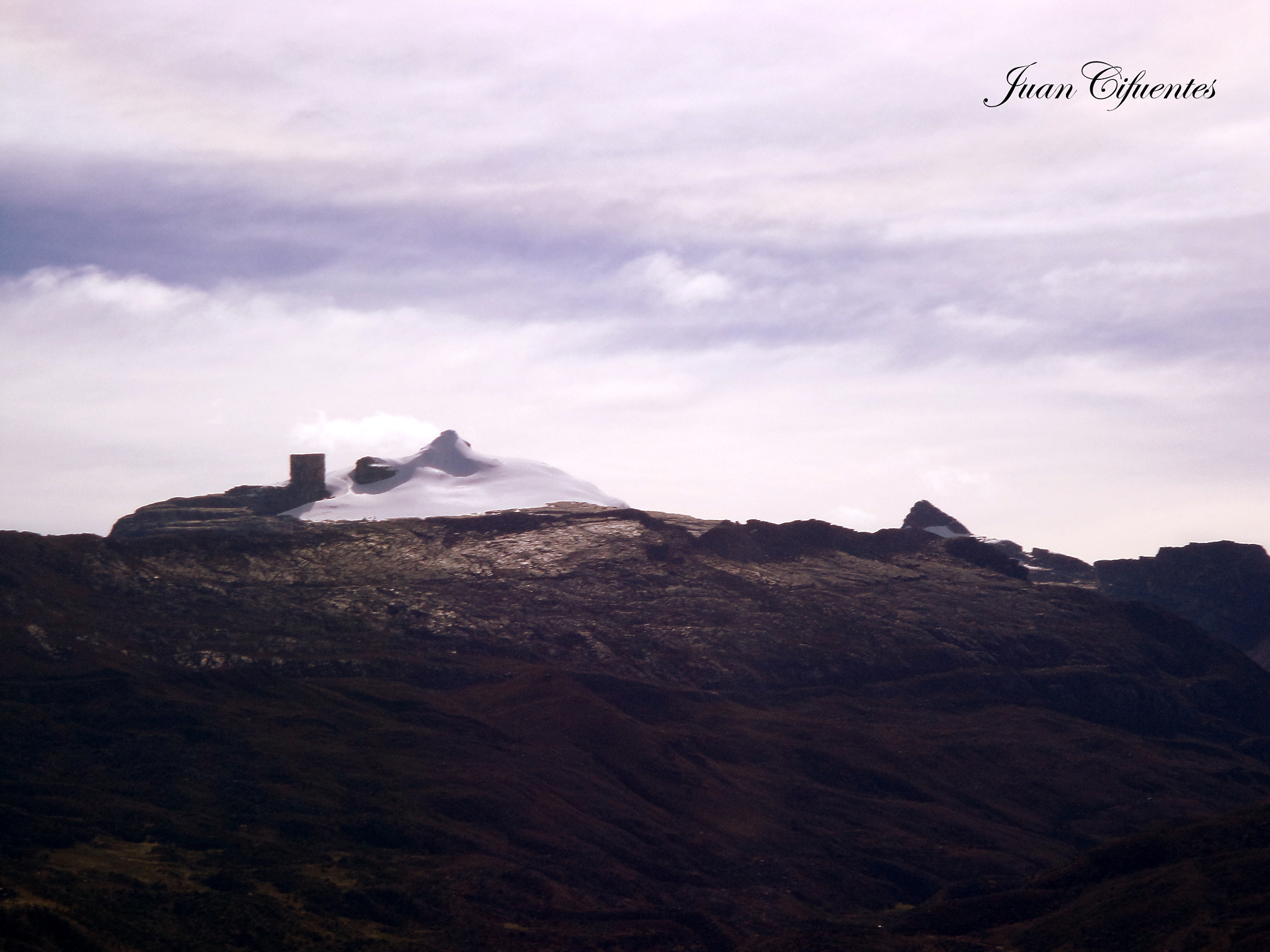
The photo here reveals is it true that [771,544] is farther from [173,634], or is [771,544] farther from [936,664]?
[173,634]

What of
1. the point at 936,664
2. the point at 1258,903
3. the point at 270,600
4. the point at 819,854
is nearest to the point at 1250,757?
the point at 936,664

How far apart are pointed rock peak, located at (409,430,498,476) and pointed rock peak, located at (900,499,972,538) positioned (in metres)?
56.8

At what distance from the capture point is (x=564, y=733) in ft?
219

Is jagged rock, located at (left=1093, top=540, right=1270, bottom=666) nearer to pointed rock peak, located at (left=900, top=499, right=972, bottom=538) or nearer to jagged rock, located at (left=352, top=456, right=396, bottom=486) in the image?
pointed rock peak, located at (left=900, top=499, right=972, bottom=538)

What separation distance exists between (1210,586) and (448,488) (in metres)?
100

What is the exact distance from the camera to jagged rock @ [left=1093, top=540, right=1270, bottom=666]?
144m

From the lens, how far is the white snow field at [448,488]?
10650 cm

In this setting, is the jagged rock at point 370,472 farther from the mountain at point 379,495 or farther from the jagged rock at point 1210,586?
the jagged rock at point 1210,586

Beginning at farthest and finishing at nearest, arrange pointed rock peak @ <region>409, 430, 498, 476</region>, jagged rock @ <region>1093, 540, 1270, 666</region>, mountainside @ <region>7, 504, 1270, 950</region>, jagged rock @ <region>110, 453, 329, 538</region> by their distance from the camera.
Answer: jagged rock @ <region>1093, 540, 1270, 666</region>
pointed rock peak @ <region>409, 430, 498, 476</region>
jagged rock @ <region>110, 453, 329, 538</region>
mountainside @ <region>7, 504, 1270, 950</region>

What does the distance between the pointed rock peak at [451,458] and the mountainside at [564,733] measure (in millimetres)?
17887

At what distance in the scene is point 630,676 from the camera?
77.3m

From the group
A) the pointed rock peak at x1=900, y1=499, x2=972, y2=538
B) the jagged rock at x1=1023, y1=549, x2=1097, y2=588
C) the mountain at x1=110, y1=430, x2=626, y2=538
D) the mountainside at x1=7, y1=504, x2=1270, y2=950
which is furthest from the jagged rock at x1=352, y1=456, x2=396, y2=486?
the jagged rock at x1=1023, y1=549, x2=1097, y2=588

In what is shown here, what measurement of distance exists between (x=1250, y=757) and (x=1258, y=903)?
53.4m

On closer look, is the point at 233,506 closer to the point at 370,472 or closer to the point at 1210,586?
the point at 370,472
